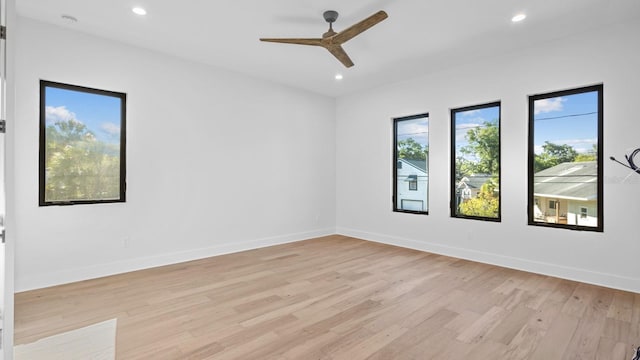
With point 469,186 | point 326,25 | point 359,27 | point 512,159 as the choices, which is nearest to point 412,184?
point 469,186

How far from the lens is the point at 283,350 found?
2.20m

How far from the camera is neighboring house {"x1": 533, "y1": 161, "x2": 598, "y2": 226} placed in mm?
3740

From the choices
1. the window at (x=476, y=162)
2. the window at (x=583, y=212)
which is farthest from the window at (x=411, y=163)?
the window at (x=583, y=212)

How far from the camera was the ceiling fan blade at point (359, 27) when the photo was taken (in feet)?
9.05

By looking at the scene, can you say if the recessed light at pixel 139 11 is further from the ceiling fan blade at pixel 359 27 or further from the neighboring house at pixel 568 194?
the neighboring house at pixel 568 194

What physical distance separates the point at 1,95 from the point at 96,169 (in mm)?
2338

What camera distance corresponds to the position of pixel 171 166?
14.4ft

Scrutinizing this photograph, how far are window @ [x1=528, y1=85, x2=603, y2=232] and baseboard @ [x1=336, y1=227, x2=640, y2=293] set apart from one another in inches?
20.4

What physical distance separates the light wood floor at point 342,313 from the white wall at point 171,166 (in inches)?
16.4

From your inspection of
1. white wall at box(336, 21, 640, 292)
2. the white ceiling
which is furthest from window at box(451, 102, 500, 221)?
the white ceiling

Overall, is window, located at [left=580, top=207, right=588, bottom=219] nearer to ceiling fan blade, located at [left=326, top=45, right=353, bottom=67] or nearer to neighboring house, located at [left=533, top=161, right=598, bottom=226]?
neighboring house, located at [left=533, top=161, right=598, bottom=226]

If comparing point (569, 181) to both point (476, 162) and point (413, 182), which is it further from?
point (413, 182)

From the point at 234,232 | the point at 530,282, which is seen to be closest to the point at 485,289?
the point at 530,282

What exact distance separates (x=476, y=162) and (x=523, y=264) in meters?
1.53
